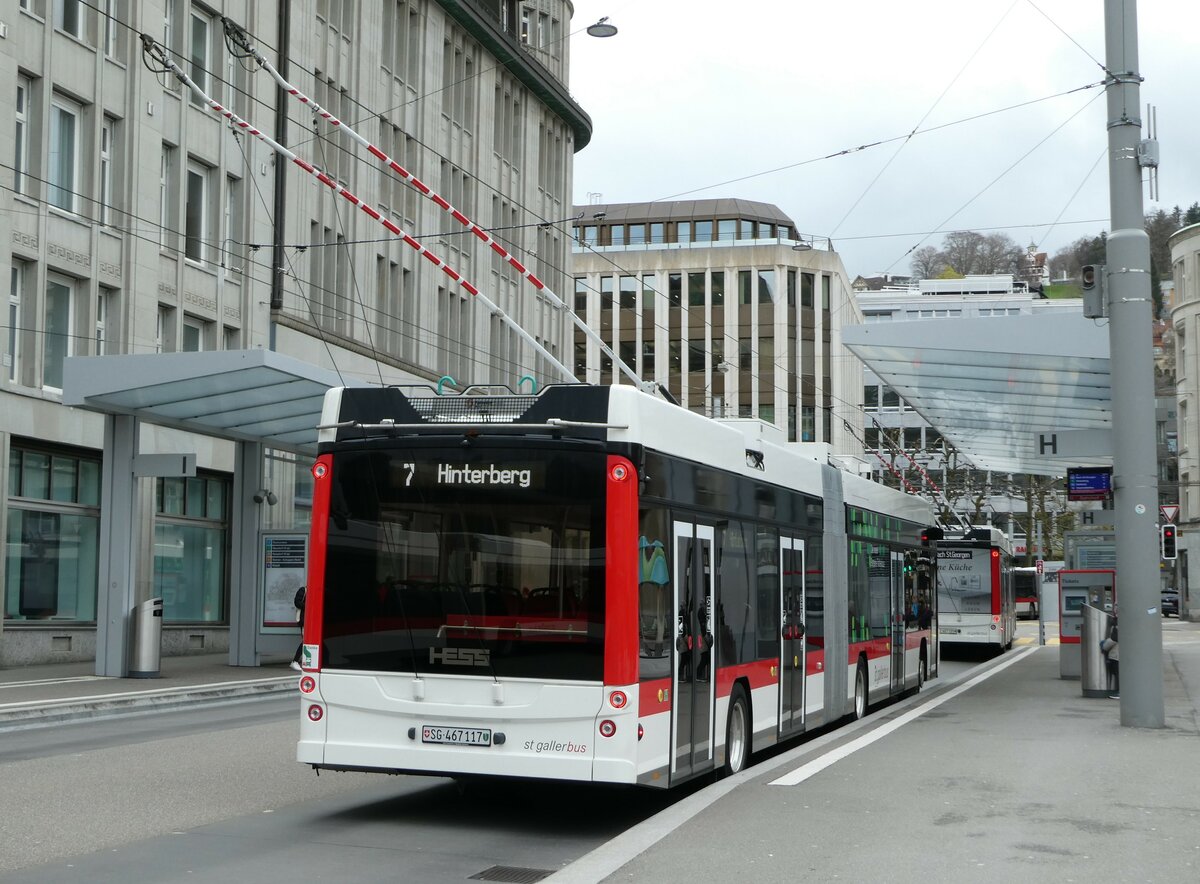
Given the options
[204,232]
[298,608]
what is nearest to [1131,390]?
[298,608]

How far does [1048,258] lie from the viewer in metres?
123

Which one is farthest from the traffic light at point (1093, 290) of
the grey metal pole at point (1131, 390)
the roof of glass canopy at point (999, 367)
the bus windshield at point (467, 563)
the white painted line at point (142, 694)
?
the white painted line at point (142, 694)

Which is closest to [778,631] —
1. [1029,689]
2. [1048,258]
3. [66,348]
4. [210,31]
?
[1029,689]

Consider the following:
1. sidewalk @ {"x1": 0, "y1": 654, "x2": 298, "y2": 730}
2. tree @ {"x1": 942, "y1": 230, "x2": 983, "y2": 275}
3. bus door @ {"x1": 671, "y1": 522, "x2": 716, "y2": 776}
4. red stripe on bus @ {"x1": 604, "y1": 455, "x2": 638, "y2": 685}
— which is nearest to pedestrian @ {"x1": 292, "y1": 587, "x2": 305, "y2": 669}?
sidewalk @ {"x1": 0, "y1": 654, "x2": 298, "y2": 730}

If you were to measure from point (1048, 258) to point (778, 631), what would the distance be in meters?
116

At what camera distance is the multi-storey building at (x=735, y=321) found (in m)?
81.9

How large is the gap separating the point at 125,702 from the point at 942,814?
12305 millimetres

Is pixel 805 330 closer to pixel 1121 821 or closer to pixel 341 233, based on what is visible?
pixel 341 233

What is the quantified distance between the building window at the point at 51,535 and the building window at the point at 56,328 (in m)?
1.39

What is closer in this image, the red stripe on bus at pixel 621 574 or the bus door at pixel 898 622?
the red stripe on bus at pixel 621 574

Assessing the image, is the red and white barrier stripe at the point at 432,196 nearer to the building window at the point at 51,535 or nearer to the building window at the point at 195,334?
the building window at the point at 51,535

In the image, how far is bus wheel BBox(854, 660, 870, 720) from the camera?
1734 cm

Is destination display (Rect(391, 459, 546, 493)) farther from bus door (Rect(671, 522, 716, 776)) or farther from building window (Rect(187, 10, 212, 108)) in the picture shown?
building window (Rect(187, 10, 212, 108))

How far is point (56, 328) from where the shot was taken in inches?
1086
